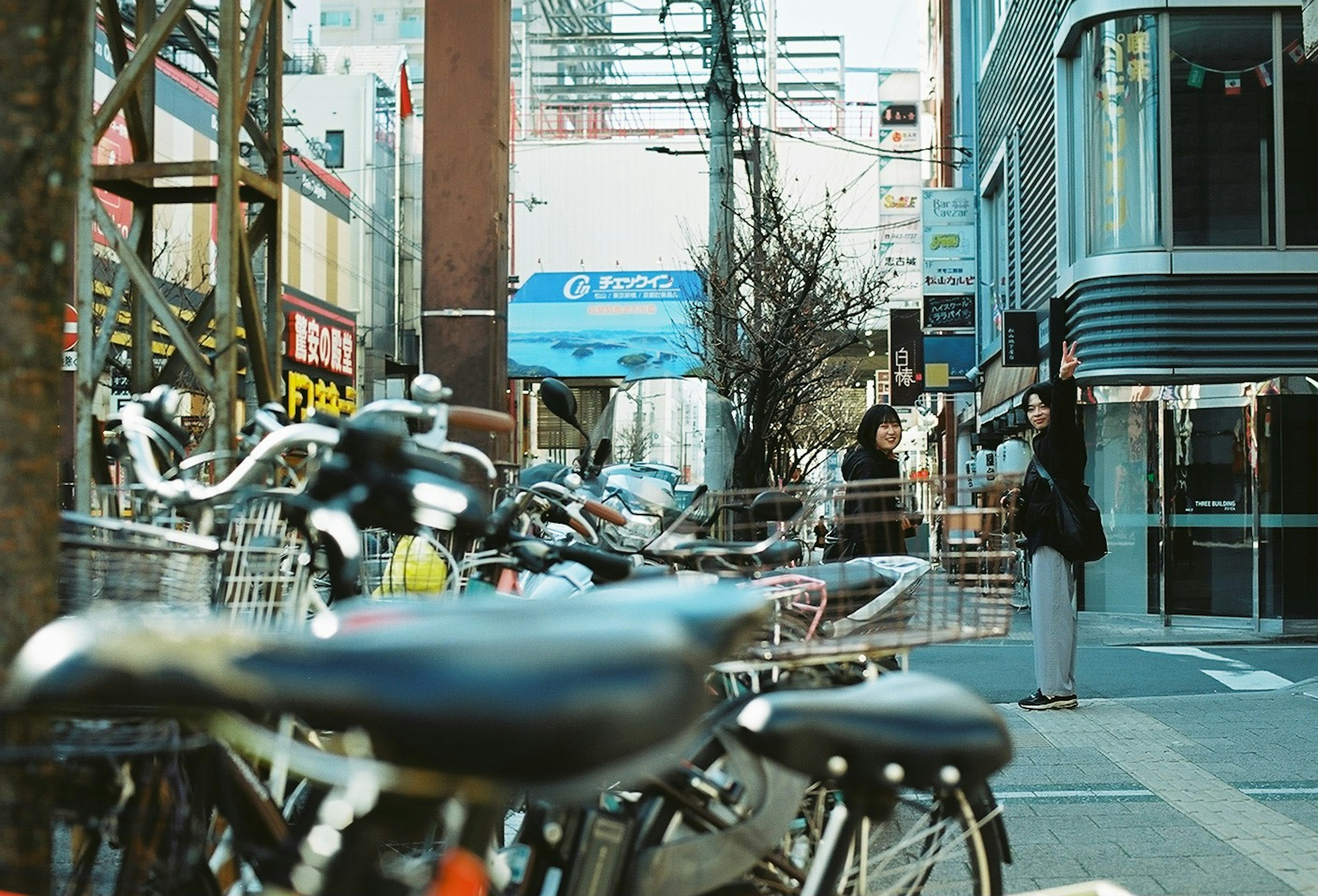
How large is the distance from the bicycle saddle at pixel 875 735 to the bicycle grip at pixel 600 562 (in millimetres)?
734

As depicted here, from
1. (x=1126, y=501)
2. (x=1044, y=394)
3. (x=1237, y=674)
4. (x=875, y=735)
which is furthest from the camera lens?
(x=1126, y=501)

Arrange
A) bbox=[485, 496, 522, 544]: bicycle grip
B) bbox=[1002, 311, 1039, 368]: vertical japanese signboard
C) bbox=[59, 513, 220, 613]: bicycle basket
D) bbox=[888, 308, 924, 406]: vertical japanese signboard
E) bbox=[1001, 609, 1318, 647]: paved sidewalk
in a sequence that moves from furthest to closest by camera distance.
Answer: bbox=[888, 308, 924, 406]: vertical japanese signboard, bbox=[1002, 311, 1039, 368]: vertical japanese signboard, bbox=[1001, 609, 1318, 647]: paved sidewalk, bbox=[485, 496, 522, 544]: bicycle grip, bbox=[59, 513, 220, 613]: bicycle basket

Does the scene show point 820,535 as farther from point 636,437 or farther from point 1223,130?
point 636,437

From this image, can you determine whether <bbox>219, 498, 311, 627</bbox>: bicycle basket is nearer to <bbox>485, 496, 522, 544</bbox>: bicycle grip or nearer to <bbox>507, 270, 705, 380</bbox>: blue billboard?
<bbox>485, 496, 522, 544</bbox>: bicycle grip

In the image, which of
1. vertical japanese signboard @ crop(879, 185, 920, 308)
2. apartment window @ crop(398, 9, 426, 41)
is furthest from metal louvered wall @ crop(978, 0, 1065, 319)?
apartment window @ crop(398, 9, 426, 41)

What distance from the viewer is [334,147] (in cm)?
5666

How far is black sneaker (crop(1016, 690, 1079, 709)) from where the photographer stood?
8664 mm

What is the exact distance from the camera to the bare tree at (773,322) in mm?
18859

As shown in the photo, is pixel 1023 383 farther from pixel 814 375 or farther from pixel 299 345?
pixel 299 345

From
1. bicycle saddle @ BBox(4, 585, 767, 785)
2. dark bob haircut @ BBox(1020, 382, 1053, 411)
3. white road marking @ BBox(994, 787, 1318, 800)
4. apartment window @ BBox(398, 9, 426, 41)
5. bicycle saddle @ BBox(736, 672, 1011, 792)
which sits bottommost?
white road marking @ BBox(994, 787, 1318, 800)

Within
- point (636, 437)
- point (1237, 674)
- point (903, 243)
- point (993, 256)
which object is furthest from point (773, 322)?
point (903, 243)

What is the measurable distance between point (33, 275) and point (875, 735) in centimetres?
137

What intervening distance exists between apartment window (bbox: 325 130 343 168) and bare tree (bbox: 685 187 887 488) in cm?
3536

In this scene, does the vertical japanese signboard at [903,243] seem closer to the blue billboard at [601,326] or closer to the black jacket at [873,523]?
the blue billboard at [601,326]
